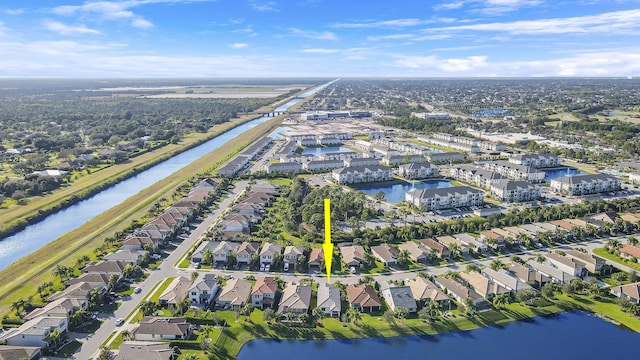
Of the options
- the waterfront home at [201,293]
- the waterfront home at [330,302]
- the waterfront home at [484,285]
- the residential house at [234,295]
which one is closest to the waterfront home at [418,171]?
the waterfront home at [484,285]

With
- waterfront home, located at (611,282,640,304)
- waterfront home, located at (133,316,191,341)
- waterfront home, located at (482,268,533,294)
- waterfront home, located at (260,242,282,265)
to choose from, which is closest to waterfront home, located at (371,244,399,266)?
waterfront home, located at (482,268,533,294)

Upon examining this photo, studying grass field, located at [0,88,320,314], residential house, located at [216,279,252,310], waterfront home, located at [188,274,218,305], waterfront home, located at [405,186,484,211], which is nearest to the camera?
residential house, located at [216,279,252,310]

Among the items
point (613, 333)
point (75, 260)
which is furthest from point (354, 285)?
point (75, 260)

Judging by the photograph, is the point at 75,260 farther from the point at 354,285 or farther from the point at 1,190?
the point at 1,190

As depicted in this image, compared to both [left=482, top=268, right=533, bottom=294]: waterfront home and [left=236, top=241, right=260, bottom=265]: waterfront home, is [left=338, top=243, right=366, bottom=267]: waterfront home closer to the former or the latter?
[left=236, top=241, right=260, bottom=265]: waterfront home

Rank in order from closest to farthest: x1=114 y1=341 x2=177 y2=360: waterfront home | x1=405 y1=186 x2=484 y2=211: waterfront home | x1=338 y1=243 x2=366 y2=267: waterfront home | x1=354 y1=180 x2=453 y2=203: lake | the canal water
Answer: x1=114 y1=341 x2=177 y2=360: waterfront home, x1=338 y1=243 x2=366 y2=267: waterfront home, the canal water, x1=405 y1=186 x2=484 y2=211: waterfront home, x1=354 y1=180 x2=453 y2=203: lake

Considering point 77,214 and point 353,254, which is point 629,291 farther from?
point 77,214

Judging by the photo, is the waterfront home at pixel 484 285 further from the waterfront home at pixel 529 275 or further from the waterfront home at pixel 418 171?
the waterfront home at pixel 418 171
